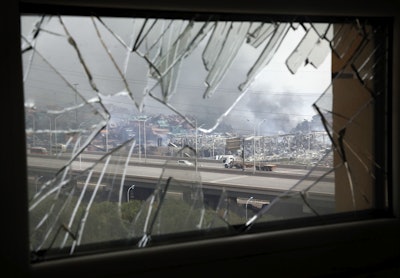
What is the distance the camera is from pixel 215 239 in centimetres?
115

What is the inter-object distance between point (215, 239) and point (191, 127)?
33cm

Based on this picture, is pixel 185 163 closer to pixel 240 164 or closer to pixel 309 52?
pixel 240 164

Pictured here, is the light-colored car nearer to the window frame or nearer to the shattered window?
the shattered window

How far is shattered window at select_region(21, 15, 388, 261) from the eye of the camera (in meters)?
1.06

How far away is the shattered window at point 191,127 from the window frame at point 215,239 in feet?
0.18

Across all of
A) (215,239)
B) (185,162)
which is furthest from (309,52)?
(215,239)

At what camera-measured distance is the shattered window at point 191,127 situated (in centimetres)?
106

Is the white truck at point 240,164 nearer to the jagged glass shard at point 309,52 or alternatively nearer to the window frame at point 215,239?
the window frame at point 215,239

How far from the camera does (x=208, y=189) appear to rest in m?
1.21

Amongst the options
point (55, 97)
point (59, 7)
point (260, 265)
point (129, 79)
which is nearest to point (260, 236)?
point (260, 265)

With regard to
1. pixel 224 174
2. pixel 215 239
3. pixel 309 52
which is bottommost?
pixel 215 239

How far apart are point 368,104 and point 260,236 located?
0.59 metres

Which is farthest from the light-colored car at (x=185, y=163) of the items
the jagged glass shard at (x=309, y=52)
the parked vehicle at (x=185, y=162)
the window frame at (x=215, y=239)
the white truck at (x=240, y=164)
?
the jagged glass shard at (x=309, y=52)

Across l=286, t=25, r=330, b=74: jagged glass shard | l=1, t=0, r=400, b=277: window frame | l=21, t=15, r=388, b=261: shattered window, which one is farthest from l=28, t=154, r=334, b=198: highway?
l=286, t=25, r=330, b=74: jagged glass shard
